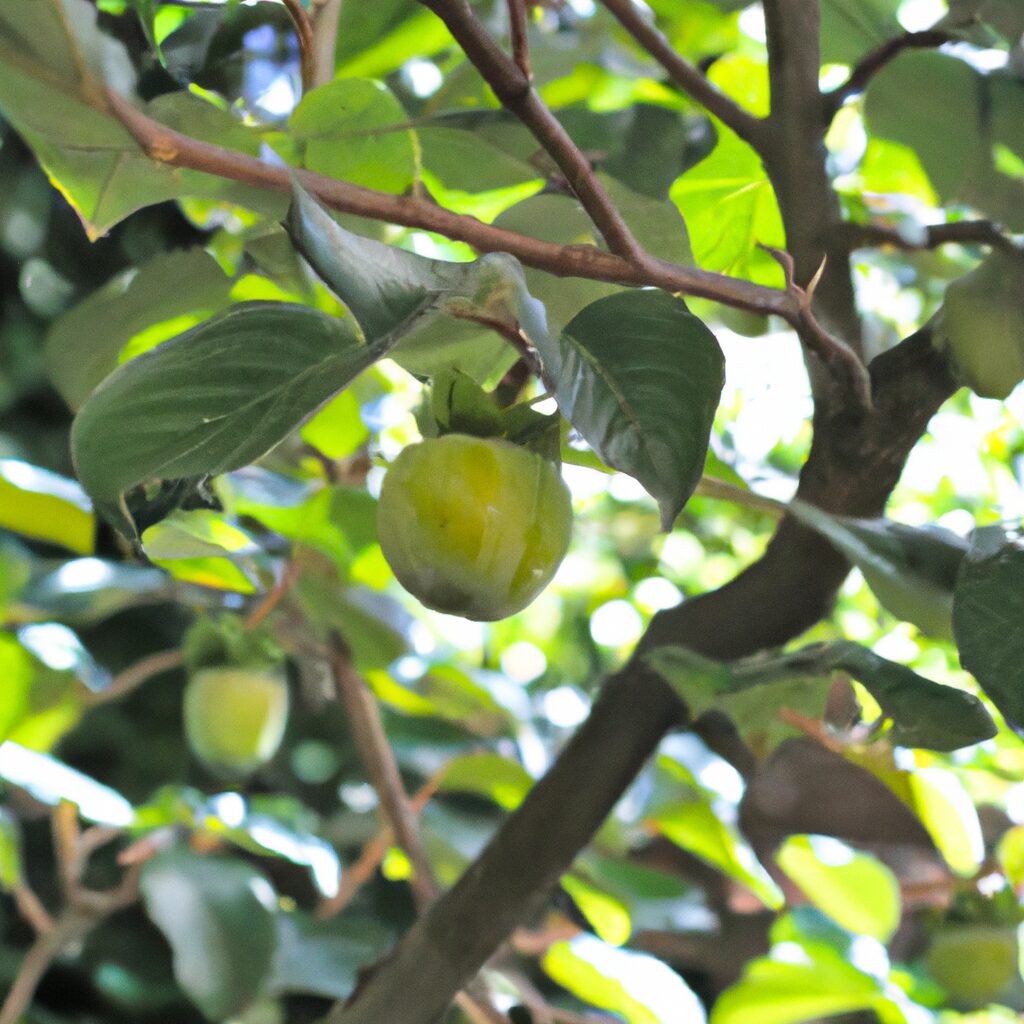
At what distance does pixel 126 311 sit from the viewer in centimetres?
63

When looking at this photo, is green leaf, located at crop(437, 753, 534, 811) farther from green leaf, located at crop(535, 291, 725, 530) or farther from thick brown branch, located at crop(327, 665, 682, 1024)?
green leaf, located at crop(535, 291, 725, 530)

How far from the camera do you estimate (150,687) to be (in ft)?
4.11

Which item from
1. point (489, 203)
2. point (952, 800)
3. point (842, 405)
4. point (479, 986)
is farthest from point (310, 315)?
point (952, 800)

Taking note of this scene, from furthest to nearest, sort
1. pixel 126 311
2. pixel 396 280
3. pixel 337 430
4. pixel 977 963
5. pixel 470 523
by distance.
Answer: pixel 977 963 → pixel 337 430 → pixel 126 311 → pixel 470 523 → pixel 396 280

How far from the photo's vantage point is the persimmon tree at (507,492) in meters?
0.38

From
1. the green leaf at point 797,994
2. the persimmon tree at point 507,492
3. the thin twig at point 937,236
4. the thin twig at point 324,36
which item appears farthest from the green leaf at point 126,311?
the green leaf at point 797,994

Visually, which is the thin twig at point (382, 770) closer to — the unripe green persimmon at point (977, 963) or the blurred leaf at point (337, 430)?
the blurred leaf at point (337, 430)

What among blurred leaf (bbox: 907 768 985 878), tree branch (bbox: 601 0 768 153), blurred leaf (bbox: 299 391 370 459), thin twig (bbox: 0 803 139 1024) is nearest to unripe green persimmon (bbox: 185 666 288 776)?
thin twig (bbox: 0 803 139 1024)

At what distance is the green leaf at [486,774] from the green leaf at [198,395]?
659 millimetres

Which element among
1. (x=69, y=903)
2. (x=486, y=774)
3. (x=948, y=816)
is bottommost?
(x=69, y=903)

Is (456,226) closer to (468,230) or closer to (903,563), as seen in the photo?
(468,230)

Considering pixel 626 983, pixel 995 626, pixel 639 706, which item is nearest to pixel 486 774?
pixel 626 983

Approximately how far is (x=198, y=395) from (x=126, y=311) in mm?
305

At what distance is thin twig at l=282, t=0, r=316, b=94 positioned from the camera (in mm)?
439
